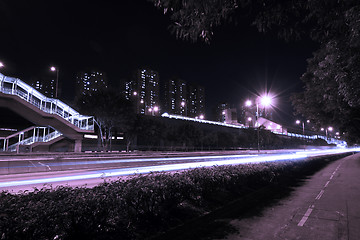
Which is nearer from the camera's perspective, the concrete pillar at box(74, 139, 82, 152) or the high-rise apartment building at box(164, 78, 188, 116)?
the concrete pillar at box(74, 139, 82, 152)

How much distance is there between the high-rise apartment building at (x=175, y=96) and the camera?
142 m

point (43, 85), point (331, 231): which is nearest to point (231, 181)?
point (331, 231)

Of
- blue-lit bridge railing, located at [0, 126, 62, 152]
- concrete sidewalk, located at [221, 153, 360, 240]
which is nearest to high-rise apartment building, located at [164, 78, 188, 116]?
blue-lit bridge railing, located at [0, 126, 62, 152]

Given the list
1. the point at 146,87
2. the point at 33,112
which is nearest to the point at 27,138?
the point at 33,112

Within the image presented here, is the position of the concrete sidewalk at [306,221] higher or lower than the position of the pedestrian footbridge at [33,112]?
lower

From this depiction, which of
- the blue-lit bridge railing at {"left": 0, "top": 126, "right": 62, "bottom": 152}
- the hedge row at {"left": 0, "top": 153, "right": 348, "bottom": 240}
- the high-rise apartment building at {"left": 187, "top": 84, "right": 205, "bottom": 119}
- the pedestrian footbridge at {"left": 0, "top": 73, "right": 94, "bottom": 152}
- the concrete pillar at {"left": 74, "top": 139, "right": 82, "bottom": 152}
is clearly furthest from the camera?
the high-rise apartment building at {"left": 187, "top": 84, "right": 205, "bottom": 119}

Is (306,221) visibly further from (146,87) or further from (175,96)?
(175,96)

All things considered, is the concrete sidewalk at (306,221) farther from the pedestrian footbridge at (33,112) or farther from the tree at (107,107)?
the pedestrian footbridge at (33,112)

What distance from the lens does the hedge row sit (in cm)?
350

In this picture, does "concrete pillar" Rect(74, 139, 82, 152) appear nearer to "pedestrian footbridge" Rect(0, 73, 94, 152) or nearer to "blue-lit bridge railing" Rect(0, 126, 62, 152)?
"pedestrian footbridge" Rect(0, 73, 94, 152)

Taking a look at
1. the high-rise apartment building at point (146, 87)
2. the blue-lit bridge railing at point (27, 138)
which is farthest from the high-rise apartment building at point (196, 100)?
the blue-lit bridge railing at point (27, 138)

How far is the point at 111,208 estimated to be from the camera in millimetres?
4676

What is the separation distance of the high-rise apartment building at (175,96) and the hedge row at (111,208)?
5225 inches

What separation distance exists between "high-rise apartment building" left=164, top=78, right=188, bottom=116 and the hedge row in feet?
435
